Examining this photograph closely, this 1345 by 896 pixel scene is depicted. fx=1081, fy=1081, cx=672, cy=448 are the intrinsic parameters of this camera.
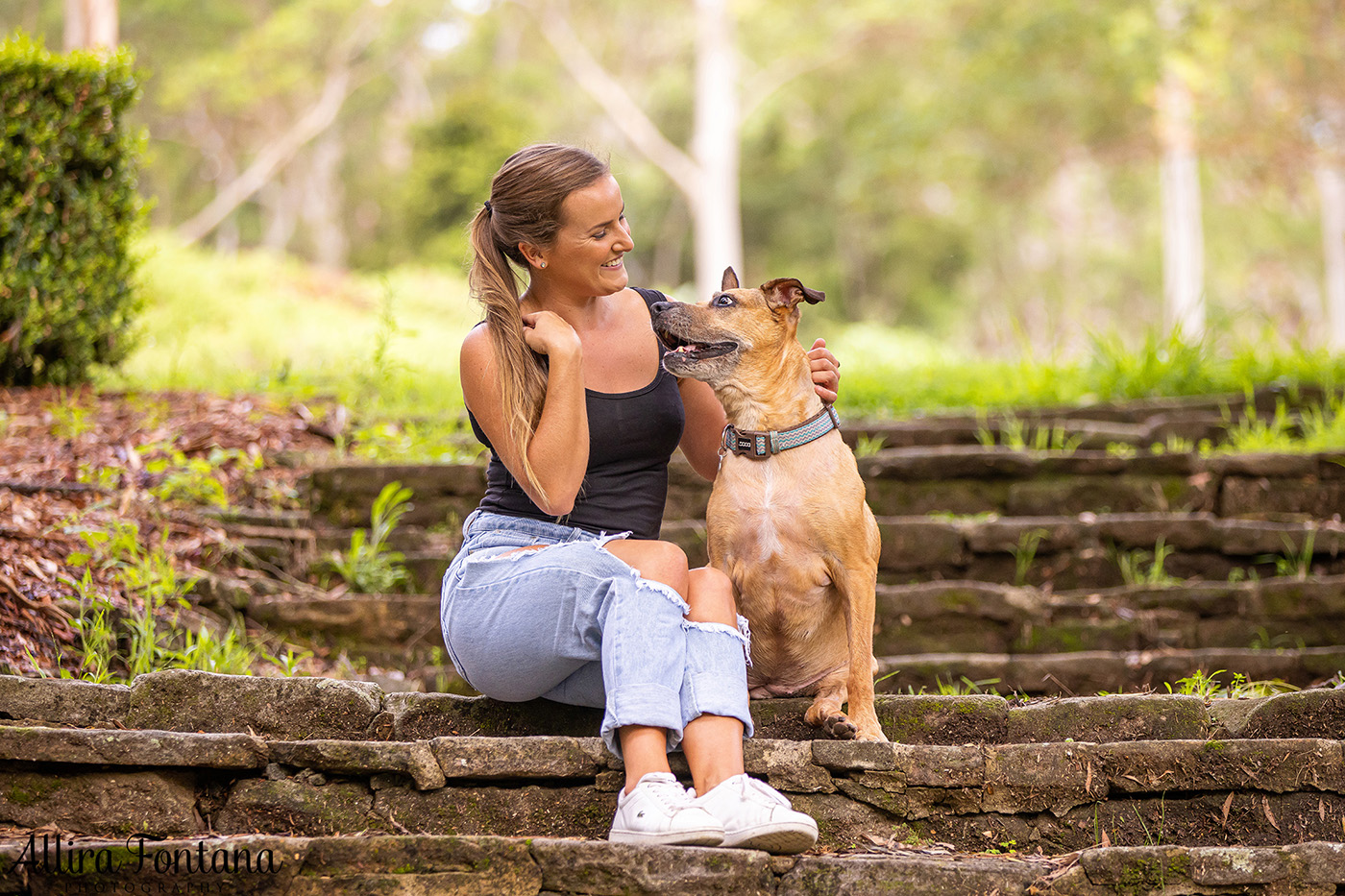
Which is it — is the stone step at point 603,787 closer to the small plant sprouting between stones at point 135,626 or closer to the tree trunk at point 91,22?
the small plant sprouting between stones at point 135,626

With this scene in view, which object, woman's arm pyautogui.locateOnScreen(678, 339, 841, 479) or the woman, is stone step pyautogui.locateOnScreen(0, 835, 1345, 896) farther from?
woman's arm pyautogui.locateOnScreen(678, 339, 841, 479)

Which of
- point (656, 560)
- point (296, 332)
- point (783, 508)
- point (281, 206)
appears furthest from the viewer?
point (281, 206)

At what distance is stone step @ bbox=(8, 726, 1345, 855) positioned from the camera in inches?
100

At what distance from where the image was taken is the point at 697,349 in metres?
3.20

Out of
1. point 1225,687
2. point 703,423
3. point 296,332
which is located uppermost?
point 296,332

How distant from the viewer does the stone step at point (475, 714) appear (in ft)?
9.39

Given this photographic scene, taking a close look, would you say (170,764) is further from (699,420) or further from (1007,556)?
(1007,556)

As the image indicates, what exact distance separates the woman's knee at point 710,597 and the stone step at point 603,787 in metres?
0.33

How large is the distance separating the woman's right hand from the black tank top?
20 cm

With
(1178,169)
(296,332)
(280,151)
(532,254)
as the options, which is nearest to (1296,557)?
(532,254)

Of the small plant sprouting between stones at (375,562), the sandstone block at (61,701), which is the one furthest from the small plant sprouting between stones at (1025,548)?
the sandstone block at (61,701)

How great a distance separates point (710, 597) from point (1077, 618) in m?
2.13

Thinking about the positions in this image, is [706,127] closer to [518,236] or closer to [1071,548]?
[1071,548]

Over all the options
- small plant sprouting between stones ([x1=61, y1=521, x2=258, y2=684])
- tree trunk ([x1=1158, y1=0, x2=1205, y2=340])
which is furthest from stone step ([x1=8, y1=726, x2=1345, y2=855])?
tree trunk ([x1=1158, y1=0, x2=1205, y2=340])
